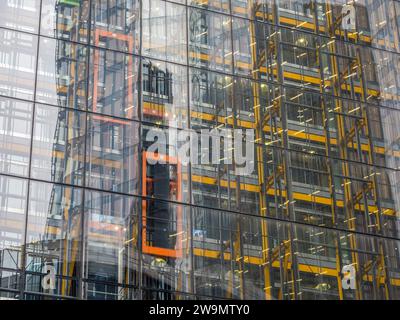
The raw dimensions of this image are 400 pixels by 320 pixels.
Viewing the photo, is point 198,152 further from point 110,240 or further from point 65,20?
point 65,20

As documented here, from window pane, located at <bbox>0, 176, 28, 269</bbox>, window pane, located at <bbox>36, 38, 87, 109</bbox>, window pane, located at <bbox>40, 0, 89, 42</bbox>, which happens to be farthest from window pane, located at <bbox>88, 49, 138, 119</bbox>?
window pane, located at <bbox>0, 176, 28, 269</bbox>

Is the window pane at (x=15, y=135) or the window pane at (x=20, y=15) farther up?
the window pane at (x=20, y=15)

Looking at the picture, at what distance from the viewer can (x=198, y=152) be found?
82.2 feet

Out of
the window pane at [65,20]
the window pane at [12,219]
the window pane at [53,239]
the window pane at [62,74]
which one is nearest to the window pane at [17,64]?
the window pane at [62,74]

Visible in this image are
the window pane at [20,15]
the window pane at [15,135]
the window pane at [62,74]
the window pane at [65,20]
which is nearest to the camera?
the window pane at [15,135]

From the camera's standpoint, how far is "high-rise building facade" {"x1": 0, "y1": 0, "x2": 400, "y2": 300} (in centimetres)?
2302

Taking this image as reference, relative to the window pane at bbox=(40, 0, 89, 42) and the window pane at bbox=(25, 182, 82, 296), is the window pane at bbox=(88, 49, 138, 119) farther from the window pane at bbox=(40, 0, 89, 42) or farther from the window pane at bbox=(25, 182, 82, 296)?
the window pane at bbox=(25, 182, 82, 296)

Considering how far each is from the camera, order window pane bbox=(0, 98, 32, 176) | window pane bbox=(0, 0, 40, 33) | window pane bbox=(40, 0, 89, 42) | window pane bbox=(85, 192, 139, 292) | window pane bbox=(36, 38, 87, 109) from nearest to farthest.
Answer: window pane bbox=(85, 192, 139, 292)
window pane bbox=(0, 98, 32, 176)
window pane bbox=(36, 38, 87, 109)
window pane bbox=(0, 0, 40, 33)
window pane bbox=(40, 0, 89, 42)

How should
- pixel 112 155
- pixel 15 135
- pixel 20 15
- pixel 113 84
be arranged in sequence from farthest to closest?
pixel 113 84 → pixel 20 15 → pixel 112 155 → pixel 15 135

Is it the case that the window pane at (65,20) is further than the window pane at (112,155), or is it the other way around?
the window pane at (65,20)

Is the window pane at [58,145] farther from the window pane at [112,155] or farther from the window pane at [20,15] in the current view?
the window pane at [20,15]

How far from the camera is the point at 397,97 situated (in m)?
28.3

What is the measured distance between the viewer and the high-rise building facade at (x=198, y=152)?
23.0 m

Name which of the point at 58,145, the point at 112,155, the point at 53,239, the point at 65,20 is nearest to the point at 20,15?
the point at 65,20
